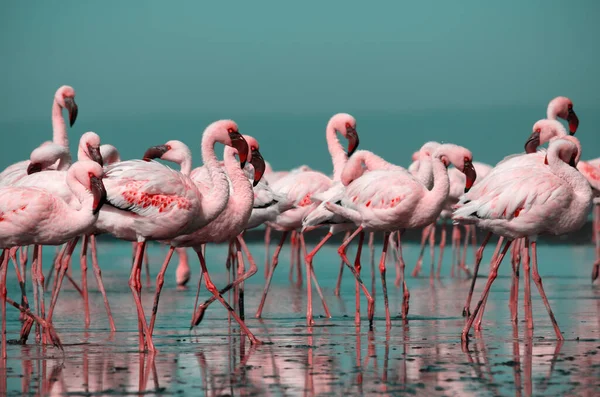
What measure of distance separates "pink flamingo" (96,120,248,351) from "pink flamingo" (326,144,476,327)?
5.98ft

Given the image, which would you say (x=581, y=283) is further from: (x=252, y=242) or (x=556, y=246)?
(x=252, y=242)

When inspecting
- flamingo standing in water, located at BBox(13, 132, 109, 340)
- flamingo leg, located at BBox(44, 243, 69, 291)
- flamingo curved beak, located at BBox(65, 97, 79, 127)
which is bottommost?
flamingo leg, located at BBox(44, 243, 69, 291)

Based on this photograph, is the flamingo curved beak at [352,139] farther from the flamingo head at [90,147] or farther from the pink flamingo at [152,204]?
the pink flamingo at [152,204]

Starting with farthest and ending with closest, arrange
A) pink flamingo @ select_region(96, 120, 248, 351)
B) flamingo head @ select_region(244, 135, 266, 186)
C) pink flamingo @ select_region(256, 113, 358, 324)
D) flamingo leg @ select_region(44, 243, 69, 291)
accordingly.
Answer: pink flamingo @ select_region(256, 113, 358, 324), flamingo leg @ select_region(44, 243, 69, 291), flamingo head @ select_region(244, 135, 266, 186), pink flamingo @ select_region(96, 120, 248, 351)

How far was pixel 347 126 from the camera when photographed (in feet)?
43.4

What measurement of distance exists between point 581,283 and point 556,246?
10.6 m

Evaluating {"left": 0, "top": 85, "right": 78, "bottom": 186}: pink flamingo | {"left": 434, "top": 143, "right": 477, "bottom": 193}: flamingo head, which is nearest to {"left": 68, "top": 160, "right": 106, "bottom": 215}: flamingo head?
{"left": 434, "top": 143, "right": 477, "bottom": 193}: flamingo head

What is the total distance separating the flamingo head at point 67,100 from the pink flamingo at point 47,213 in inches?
178

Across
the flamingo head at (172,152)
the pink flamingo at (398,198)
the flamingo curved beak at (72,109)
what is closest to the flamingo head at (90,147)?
the flamingo head at (172,152)

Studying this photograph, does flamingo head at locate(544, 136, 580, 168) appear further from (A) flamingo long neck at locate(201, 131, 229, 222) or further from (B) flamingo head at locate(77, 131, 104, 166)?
(B) flamingo head at locate(77, 131, 104, 166)

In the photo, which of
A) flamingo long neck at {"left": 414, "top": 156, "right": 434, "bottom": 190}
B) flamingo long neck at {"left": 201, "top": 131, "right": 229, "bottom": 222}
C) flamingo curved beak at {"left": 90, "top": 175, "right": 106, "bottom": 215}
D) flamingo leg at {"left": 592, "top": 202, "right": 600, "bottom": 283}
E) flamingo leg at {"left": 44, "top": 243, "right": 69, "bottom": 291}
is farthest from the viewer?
flamingo leg at {"left": 592, "top": 202, "right": 600, "bottom": 283}

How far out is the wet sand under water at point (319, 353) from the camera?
6828 millimetres

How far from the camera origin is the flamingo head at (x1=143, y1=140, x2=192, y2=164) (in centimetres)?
1171

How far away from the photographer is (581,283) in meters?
14.8
